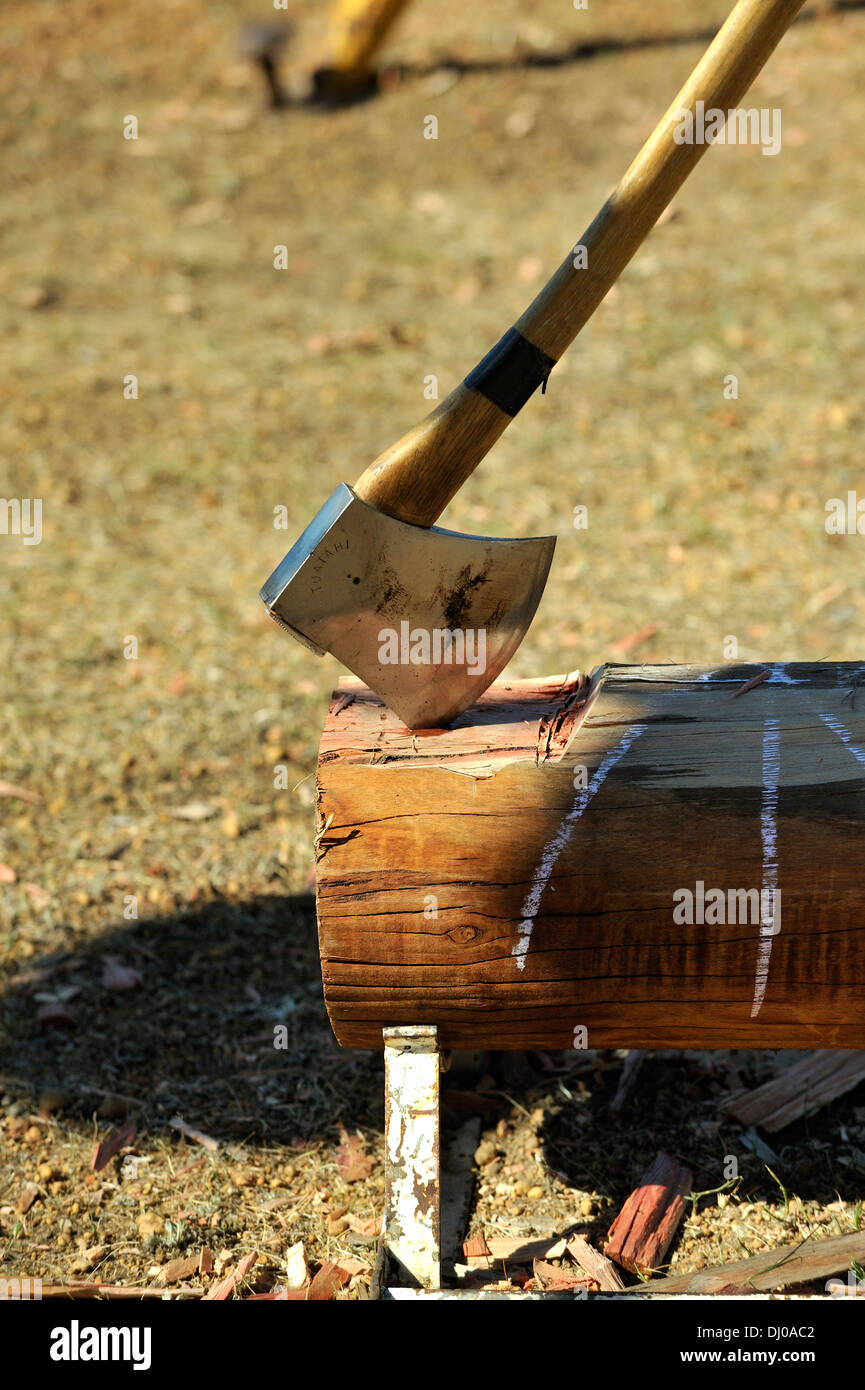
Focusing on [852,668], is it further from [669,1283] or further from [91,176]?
[91,176]

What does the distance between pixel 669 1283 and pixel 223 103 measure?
9.63 metres

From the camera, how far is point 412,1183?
7.77ft

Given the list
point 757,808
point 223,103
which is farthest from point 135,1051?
point 223,103

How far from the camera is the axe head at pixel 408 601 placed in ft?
7.89

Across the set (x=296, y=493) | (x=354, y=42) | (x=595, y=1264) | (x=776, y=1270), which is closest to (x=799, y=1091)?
(x=776, y=1270)

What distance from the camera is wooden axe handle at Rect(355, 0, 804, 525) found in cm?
241

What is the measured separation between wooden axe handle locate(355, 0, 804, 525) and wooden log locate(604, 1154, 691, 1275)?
162 centimetres

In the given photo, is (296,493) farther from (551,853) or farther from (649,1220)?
(649,1220)

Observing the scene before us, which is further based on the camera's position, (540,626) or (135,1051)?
(540,626)

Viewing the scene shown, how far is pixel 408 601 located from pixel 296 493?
3.77 m

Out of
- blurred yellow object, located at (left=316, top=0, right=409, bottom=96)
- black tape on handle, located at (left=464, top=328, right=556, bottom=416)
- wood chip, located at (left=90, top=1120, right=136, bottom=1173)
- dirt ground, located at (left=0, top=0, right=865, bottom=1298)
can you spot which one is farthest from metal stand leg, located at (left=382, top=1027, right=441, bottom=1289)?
blurred yellow object, located at (left=316, top=0, right=409, bottom=96)

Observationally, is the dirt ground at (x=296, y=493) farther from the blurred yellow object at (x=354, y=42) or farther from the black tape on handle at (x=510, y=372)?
the black tape on handle at (x=510, y=372)

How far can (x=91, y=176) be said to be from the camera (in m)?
9.19

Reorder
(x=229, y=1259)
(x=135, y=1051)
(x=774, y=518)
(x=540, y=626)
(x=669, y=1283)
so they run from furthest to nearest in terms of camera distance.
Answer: (x=774, y=518) → (x=540, y=626) → (x=135, y=1051) → (x=229, y=1259) → (x=669, y=1283)
